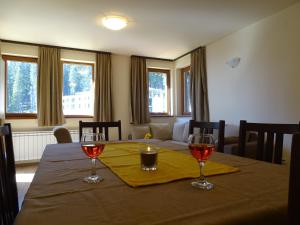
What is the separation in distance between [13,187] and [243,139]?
1309 millimetres

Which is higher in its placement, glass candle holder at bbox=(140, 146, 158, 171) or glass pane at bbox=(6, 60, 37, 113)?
glass pane at bbox=(6, 60, 37, 113)

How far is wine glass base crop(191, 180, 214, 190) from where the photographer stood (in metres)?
0.70

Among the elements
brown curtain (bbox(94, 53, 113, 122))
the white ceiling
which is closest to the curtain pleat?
the white ceiling

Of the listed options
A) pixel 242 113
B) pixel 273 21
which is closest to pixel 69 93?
pixel 242 113

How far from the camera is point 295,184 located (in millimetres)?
469

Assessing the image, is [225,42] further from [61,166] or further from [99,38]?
[61,166]

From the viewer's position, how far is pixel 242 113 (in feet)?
12.3

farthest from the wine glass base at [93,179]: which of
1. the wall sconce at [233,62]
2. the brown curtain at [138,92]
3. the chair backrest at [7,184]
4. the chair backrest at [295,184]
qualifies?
the brown curtain at [138,92]

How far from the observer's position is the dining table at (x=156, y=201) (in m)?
0.51

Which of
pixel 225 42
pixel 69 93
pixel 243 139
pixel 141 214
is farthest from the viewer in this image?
pixel 69 93

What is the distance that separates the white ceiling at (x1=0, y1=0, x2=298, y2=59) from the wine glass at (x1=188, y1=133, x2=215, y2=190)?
8.10ft

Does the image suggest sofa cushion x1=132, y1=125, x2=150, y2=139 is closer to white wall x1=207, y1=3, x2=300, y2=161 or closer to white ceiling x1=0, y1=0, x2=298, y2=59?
white wall x1=207, y1=3, x2=300, y2=161

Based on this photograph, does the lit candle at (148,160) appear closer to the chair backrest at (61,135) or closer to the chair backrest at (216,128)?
the chair backrest at (216,128)

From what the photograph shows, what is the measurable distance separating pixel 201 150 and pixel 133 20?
3.00m
